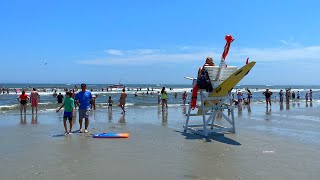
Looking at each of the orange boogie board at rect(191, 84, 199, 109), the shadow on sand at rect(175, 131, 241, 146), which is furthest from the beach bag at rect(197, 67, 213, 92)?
the shadow on sand at rect(175, 131, 241, 146)

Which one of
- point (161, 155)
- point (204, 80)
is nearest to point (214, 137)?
point (204, 80)

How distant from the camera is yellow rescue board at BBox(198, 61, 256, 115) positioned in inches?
402

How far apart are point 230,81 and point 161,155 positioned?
3.62 meters

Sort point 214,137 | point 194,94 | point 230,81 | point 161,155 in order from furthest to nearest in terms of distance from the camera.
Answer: point 194,94
point 214,137
point 230,81
point 161,155

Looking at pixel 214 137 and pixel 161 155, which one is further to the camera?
pixel 214 137

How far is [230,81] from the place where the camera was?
10641mm

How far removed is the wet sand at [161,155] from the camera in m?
6.57

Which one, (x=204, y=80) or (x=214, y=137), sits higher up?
(x=204, y=80)

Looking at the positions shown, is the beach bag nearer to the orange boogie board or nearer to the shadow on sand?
the orange boogie board

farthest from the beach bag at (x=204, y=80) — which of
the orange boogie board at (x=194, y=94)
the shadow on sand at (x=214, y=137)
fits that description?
the shadow on sand at (x=214, y=137)

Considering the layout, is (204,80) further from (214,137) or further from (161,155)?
(161,155)

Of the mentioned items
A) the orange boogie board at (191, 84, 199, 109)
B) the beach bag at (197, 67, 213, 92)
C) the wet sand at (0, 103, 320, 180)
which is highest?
the beach bag at (197, 67, 213, 92)

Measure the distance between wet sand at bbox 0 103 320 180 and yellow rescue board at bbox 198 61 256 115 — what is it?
1296 millimetres

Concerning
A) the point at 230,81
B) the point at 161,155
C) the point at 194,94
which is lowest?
the point at 161,155
